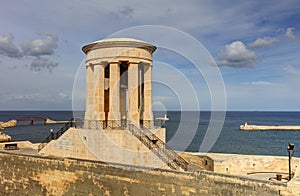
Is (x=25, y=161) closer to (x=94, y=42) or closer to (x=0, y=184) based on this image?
(x=0, y=184)

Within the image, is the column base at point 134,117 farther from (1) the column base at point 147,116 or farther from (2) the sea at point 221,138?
(2) the sea at point 221,138

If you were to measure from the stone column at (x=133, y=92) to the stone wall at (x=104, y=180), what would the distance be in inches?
123

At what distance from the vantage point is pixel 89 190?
10266 millimetres

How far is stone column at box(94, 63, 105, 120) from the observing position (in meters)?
12.9

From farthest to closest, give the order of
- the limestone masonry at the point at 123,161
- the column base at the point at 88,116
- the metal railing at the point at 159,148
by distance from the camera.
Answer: the column base at the point at 88,116 → the metal railing at the point at 159,148 → the limestone masonry at the point at 123,161

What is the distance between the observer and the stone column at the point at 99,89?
12.9 m

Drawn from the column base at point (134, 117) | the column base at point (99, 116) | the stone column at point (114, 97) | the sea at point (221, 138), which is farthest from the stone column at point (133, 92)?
the sea at point (221, 138)

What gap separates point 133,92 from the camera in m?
12.6

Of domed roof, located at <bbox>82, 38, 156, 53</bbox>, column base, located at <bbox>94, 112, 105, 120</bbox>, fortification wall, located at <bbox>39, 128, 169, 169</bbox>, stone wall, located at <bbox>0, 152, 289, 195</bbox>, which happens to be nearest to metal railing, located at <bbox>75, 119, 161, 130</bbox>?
column base, located at <bbox>94, 112, 105, 120</bbox>

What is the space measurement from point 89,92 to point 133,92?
2.21 metres

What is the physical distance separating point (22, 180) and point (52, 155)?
1.70 m

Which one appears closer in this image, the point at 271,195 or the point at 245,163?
the point at 271,195

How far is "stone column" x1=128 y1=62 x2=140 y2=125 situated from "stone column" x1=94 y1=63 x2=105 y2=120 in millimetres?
1277

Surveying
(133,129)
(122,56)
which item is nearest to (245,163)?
(133,129)
